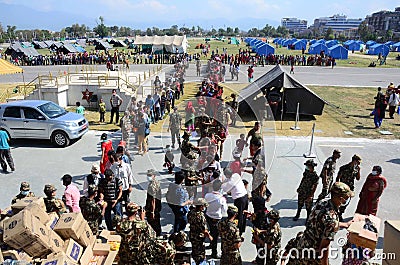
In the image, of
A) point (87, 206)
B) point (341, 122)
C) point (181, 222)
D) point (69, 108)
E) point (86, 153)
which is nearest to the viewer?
point (87, 206)

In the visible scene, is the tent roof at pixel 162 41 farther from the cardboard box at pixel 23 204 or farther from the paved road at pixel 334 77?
the cardboard box at pixel 23 204

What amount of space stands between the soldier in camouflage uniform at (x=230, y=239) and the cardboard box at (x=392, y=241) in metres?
2.05

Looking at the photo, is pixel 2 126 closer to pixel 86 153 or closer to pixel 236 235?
pixel 86 153

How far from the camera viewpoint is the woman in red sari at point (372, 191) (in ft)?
23.4

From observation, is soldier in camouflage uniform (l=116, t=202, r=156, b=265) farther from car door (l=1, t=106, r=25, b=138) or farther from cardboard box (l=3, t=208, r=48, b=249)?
car door (l=1, t=106, r=25, b=138)

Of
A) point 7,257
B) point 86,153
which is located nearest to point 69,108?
point 86,153

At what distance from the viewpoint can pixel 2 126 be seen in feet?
42.8

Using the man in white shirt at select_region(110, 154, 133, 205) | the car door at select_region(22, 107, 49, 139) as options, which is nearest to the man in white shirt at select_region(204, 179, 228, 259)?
the man in white shirt at select_region(110, 154, 133, 205)

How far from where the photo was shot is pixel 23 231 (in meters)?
4.78

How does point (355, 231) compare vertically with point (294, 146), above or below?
above

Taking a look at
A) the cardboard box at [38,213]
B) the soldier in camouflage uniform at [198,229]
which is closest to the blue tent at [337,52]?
the soldier in camouflage uniform at [198,229]

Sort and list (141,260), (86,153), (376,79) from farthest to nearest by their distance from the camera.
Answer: (376,79) → (86,153) → (141,260)

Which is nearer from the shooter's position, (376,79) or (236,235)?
(236,235)

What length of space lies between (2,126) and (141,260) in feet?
33.9
